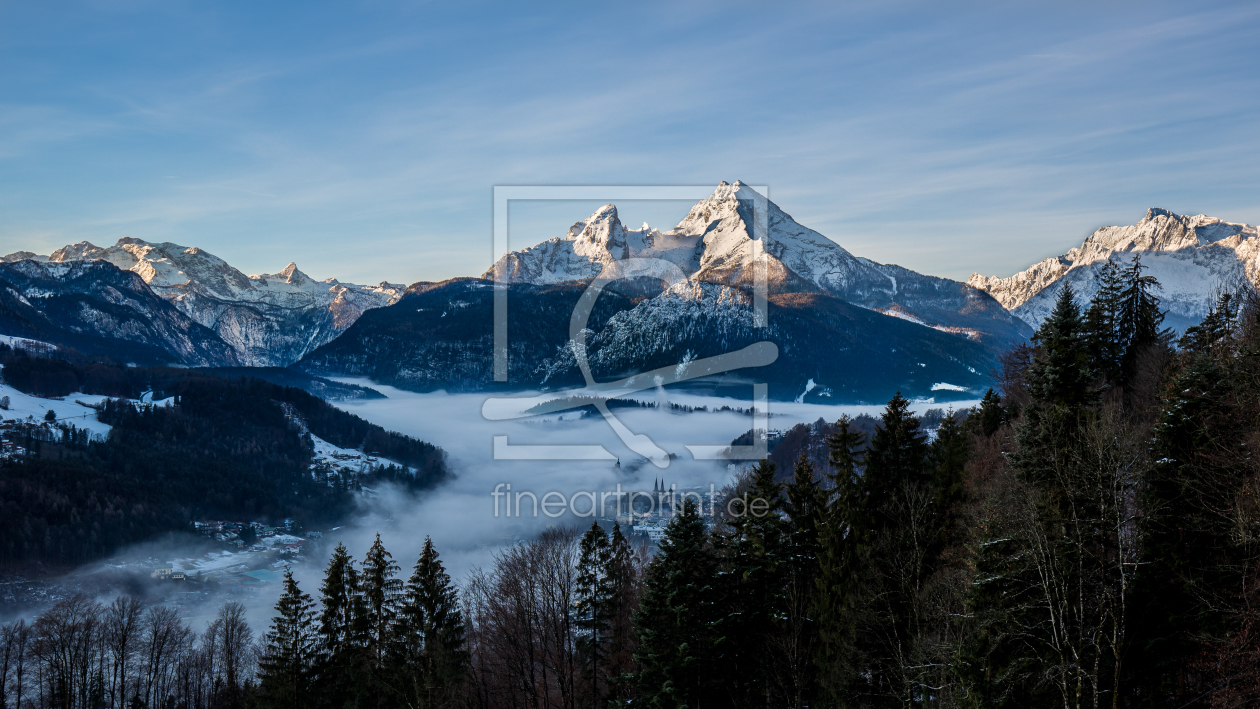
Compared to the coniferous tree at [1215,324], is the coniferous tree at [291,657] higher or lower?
lower

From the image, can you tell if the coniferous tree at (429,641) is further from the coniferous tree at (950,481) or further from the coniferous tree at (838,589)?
the coniferous tree at (950,481)

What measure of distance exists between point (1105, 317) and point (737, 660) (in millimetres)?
37803

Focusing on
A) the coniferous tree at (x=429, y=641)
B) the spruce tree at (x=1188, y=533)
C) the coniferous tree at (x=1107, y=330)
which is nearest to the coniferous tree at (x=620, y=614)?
the coniferous tree at (x=429, y=641)

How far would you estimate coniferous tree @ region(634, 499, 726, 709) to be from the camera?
34594 millimetres

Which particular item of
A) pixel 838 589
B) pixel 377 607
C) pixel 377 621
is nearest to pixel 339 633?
pixel 377 621

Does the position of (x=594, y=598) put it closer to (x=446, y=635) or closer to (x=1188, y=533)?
(x=446, y=635)

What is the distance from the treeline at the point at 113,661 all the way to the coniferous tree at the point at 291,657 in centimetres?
1634

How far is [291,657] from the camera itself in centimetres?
5112

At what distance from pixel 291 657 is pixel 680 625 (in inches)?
1182

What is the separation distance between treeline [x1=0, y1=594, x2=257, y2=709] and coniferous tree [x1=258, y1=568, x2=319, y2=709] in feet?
53.6

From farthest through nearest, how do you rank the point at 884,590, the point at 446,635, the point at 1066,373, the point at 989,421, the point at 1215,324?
the point at 989,421 → the point at 1215,324 → the point at 446,635 → the point at 884,590 → the point at 1066,373

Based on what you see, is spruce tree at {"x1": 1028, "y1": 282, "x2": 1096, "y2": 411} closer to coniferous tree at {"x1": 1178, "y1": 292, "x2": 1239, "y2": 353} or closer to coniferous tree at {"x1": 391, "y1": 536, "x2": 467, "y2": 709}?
coniferous tree at {"x1": 1178, "y1": 292, "x2": 1239, "y2": 353}

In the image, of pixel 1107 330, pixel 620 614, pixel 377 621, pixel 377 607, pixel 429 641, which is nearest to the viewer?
pixel 429 641

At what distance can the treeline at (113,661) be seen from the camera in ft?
240
